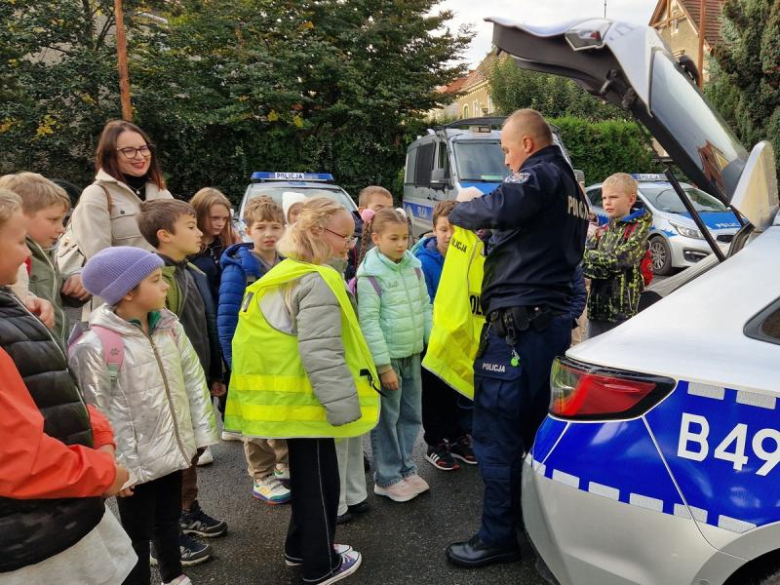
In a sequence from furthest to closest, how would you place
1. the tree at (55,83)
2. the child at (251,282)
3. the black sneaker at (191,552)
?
the tree at (55,83), the child at (251,282), the black sneaker at (191,552)

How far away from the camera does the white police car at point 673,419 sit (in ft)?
4.72

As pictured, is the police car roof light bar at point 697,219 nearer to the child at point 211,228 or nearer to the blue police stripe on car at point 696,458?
the blue police stripe on car at point 696,458

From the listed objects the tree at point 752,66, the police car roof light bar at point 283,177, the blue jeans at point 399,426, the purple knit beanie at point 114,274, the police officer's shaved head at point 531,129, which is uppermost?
the tree at point 752,66

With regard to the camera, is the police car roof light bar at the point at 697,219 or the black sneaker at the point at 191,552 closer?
the police car roof light bar at the point at 697,219

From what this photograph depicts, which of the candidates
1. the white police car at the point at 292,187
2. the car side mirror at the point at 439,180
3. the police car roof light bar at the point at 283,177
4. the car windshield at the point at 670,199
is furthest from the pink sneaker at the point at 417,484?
the car windshield at the point at 670,199

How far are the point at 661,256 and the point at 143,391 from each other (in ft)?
30.3

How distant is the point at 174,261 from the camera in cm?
272

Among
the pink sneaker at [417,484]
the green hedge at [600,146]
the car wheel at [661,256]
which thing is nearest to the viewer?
the pink sneaker at [417,484]

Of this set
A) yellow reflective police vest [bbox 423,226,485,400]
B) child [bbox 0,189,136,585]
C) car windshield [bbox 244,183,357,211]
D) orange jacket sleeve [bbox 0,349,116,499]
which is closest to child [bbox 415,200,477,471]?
yellow reflective police vest [bbox 423,226,485,400]

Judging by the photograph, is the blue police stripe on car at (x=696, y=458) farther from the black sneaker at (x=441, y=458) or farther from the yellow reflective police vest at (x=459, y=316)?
the black sneaker at (x=441, y=458)

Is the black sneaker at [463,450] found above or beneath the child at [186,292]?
beneath

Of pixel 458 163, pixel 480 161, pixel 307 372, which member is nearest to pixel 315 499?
pixel 307 372

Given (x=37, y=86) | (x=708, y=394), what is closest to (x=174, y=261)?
(x=708, y=394)

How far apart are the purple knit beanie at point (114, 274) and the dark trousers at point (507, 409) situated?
141 cm
